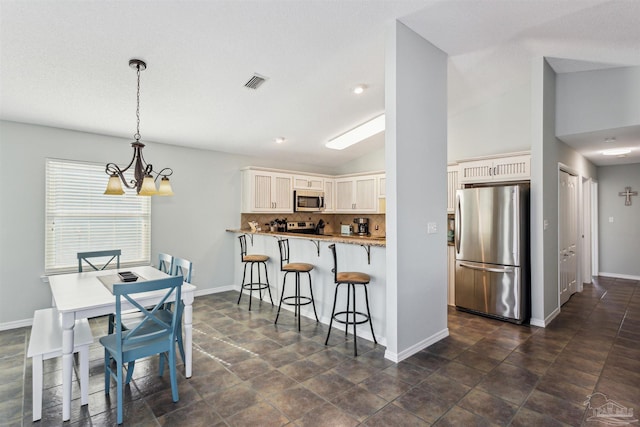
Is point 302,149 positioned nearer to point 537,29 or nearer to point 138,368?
point 537,29

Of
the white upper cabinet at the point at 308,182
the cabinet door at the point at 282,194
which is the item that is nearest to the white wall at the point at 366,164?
the white upper cabinet at the point at 308,182

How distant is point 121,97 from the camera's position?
3578 millimetres

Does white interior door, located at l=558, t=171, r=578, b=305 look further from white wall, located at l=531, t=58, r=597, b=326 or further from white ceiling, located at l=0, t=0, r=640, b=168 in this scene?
white ceiling, located at l=0, t=0, r=640, b=168

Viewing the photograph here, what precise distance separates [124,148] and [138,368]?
125 inches

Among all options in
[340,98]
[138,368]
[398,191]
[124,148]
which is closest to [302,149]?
[340,98]

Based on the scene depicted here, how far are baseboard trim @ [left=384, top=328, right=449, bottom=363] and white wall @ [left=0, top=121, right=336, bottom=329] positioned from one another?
3586mm

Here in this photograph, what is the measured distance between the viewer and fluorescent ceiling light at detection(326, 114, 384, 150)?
17.9 ft

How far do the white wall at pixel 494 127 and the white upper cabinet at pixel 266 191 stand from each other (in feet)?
9.80

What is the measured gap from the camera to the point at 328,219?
7.47m

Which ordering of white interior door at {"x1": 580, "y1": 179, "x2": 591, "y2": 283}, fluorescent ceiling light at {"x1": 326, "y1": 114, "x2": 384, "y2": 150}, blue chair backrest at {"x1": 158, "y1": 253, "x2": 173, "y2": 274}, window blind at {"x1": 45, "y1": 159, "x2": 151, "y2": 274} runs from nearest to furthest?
blue chair backrest at {"x1": 158, "y1": 253, "x2": 173, "y2": 274}, window blind at {"x1": 45, "y1": 159, "x2": 151, "y2": 274}, fluorescent ceiling light at {"x1": 326, "y1": 114, "x2": 384, "y2": 150}, white interior door at {"x1": 580, "y1": 179, "x2": 591, "y2": 283}

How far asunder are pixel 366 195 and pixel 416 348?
12.5 feet

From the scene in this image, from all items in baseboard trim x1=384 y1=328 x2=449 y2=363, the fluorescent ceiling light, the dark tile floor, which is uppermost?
A: the fluorescent ceiling light

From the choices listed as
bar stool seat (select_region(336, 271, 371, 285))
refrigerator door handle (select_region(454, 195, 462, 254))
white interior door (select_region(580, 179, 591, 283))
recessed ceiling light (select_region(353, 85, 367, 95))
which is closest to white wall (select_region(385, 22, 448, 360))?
bar stool seat (select_region(336, 271, 371, 285))

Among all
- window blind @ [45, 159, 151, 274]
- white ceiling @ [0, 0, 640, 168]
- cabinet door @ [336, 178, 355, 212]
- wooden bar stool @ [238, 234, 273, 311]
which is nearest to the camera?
white ceiling @ [0, 0, 640, 168]
